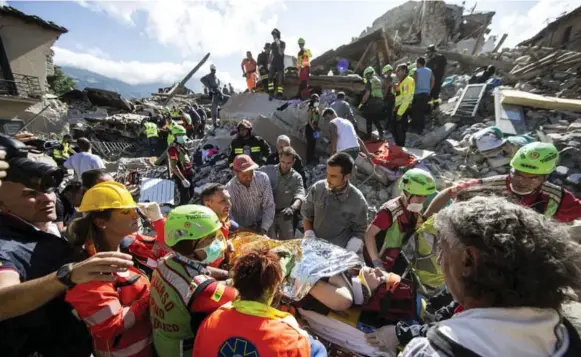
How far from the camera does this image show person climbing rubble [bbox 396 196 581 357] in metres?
0.92

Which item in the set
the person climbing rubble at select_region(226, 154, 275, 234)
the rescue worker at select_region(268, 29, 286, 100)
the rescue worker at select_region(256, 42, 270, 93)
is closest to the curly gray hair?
the person climbing rubble at select_region(226, 154, 275, 234)

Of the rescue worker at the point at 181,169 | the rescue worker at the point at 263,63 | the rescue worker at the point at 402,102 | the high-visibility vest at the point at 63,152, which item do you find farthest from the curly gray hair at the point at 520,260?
the rescue worker at the point at 263,63

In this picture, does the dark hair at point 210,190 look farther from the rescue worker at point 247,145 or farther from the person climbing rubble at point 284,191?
the rescue worker at point 247,145

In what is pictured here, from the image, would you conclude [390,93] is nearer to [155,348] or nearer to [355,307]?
[355,307]

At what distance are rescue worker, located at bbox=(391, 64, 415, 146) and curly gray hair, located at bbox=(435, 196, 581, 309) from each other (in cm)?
690

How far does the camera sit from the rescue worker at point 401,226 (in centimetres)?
284

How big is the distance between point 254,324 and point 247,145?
471cm

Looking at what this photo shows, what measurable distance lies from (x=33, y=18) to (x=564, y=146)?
21.5 m

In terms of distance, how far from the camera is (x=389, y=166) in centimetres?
652

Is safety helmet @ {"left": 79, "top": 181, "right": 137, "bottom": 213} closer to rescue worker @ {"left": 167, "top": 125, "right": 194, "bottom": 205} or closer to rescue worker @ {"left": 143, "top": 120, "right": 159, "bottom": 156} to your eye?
rescue worker @ {"left": 167, "top": 125, "right": 194, "bottom": 205}

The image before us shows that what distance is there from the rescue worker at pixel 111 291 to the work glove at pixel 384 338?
1393 mm

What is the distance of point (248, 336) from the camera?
1431 millimetres

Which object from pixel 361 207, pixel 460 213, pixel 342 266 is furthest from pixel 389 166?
pixel 460 213

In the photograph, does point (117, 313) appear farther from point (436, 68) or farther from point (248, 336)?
point (436, 68)
